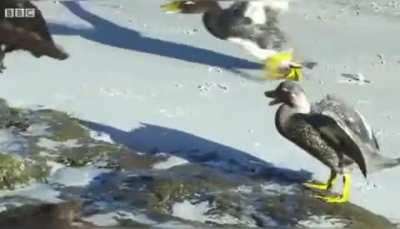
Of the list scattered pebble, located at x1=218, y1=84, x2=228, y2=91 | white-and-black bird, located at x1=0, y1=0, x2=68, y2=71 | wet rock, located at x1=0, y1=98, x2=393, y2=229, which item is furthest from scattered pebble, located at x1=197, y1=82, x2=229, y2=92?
white-and-black bird, located at x1=0, y1=0, x2=68, y2=71

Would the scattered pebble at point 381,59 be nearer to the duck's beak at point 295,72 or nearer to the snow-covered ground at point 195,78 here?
the snow-covered ground at point 195,78

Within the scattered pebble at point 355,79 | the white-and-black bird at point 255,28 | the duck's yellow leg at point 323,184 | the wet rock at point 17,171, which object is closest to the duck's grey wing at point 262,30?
the white-and-black bird at point 255,28

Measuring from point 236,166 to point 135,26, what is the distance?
301 millimetres

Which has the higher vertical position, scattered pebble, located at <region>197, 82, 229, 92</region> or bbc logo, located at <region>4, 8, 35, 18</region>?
bbc logo, located at <region>4, 8, 35, 18</region>

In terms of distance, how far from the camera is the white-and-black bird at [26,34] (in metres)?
1.63

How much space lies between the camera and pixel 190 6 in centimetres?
167

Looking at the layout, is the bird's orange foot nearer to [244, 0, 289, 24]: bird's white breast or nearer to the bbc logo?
[244, 0, 289, 24]: bird's white breast

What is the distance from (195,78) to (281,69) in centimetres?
14

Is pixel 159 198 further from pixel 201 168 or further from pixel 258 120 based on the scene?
pixel 258 120

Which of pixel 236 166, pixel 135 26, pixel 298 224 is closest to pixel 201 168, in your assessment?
pixel 236 166

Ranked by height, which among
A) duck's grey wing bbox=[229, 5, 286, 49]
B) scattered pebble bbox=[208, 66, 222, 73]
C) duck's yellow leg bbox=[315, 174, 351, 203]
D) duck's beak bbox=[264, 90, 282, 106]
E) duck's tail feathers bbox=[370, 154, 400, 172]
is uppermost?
duck's grey wing bbox=[229, 5, 286, 49]

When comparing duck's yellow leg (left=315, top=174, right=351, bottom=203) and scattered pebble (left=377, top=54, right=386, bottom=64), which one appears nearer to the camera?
duck's yellow leg (left=315, top=174, right=351, bottom=203)

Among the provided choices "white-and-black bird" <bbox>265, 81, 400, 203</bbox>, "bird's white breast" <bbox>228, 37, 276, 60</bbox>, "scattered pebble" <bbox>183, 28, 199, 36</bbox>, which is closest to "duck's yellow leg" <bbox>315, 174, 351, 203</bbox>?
"white-and-black bird" <bbox>265, 81, 400, 203</bbox>

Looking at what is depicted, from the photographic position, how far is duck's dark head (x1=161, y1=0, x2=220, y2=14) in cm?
166
